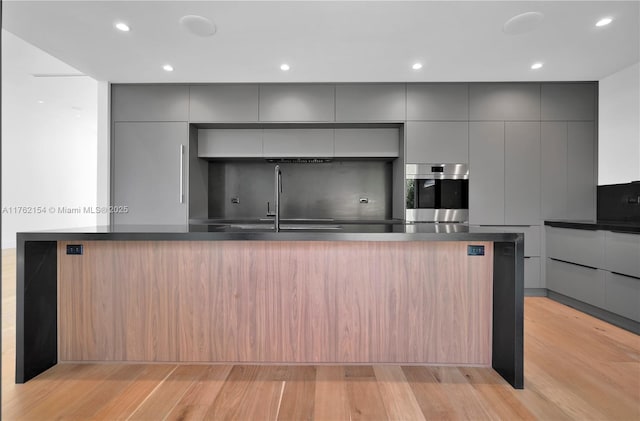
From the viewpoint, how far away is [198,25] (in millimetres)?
2725

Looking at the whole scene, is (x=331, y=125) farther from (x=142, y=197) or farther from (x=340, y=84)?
(x=142, y=197)

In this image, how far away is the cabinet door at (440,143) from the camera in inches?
154

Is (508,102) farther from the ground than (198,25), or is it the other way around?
(198,25)

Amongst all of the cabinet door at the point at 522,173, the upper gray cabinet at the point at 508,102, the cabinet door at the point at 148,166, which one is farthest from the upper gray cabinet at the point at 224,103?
the cabinet door at the point at 522,173

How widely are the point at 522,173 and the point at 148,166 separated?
4.13 meters

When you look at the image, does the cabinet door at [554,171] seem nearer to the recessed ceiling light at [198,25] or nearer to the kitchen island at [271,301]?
the kitchen island at [271,301]

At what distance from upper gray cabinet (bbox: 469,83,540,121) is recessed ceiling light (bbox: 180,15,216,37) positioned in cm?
275

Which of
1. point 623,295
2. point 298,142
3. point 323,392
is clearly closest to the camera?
point 323,392

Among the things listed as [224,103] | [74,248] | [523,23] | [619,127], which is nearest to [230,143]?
[224,103]

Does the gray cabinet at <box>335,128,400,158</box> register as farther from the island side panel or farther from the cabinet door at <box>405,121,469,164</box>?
the island side panel

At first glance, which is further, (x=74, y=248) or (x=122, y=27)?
(x=122, y=27)

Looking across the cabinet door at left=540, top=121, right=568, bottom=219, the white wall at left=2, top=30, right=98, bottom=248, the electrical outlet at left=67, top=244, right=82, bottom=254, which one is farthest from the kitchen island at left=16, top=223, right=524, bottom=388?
the white wall at left=2, top=30, right=98, bottom=248

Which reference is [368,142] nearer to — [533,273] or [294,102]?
[294,102]

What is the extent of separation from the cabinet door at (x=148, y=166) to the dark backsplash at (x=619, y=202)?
179 inches
